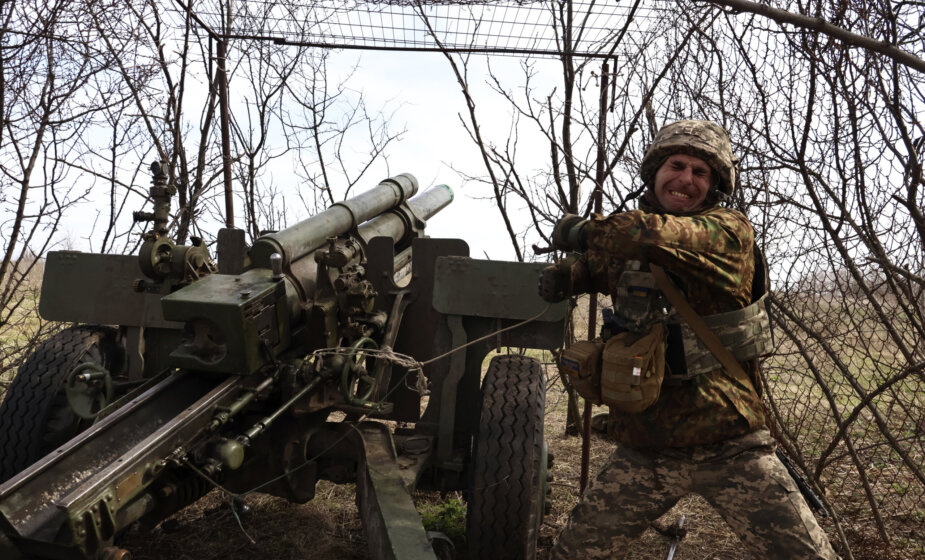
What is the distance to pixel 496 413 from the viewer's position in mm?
3609

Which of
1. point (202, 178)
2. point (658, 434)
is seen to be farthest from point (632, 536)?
point (202, 178)

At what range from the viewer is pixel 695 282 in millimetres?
2561

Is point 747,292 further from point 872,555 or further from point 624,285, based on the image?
point 872,555

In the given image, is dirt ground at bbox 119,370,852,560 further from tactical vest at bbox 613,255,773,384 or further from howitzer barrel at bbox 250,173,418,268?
tactical vest at bbox 613,255,773,384

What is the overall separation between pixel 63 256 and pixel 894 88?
4.76 m

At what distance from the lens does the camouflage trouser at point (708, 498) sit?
2424 millimetres

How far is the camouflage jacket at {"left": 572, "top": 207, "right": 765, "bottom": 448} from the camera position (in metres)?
2.32

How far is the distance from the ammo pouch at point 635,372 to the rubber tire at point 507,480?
103 cm

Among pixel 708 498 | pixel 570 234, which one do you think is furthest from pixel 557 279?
pixel 708 498

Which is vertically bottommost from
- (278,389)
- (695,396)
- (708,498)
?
(708,498)

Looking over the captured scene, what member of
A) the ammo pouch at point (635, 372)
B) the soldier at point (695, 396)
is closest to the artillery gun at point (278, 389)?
the soldier at point (695, 396)

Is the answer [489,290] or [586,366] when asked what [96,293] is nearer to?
[489,290]

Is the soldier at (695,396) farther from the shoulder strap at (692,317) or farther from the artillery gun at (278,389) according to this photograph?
the artillery gun at (278,389)

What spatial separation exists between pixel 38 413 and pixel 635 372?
10.6ft
